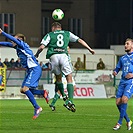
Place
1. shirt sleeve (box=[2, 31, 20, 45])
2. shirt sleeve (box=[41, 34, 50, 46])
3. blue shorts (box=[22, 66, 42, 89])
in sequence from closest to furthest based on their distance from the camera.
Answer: shirt sleeve (box=[2, 31, 20, 45]), blue shorts (box=[22, 66, 42, 89]), shirt sleeve (box=[41, 34, 50, 46])

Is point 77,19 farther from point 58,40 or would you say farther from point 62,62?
point 58,40

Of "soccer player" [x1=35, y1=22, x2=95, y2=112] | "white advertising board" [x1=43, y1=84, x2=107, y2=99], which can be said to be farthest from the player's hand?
"white advertising board" [x1=43, y1=84, x2=107, y2=99]

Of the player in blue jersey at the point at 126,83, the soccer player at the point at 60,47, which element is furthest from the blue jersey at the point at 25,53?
the player in blue jersey at the point at 126,83

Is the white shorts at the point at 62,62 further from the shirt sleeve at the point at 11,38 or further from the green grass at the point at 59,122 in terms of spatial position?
the shirt sleeve at the point at 11,38

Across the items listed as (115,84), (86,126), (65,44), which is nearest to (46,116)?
(65,44)

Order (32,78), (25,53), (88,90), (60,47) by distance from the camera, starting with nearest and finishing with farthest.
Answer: (25,53)
(32,78)
(60,47)
(88,90)

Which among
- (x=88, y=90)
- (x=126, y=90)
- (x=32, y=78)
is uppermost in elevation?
(x=32, y=78)

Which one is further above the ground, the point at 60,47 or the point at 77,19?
the point at 77,19

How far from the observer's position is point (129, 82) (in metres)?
18.2

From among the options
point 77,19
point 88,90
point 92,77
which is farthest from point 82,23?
point 88,90

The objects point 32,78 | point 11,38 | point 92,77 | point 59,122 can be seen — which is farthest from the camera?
point 92,77

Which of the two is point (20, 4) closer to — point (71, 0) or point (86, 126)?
point (71, 0)

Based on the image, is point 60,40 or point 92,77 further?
point 92,77

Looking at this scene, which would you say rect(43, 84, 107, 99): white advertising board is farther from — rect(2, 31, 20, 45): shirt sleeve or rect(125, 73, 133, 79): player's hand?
rect(125, 73, 133, 79): player's hand
